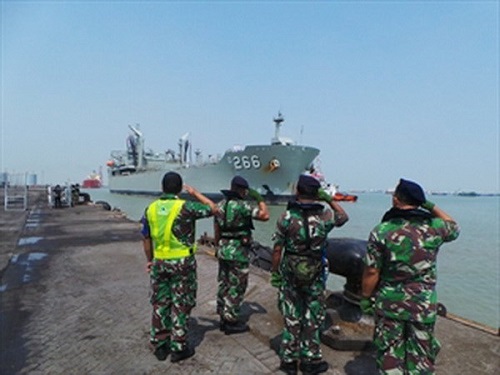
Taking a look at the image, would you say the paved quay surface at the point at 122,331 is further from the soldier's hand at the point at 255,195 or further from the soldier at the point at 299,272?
the soldier's hand at the point at 255,195

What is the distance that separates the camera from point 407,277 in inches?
97.3

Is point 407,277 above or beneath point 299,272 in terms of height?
above

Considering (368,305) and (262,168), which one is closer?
(368,305)

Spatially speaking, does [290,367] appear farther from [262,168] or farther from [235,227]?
[262,168]

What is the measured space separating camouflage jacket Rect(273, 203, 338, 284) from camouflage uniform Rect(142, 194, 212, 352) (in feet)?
2.89

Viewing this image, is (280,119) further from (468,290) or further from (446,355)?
(446,355)

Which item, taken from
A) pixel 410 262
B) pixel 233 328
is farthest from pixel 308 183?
pixel 233 328

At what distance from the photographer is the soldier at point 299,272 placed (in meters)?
3.11

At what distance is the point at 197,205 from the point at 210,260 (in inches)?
189

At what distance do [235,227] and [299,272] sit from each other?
1147 mm

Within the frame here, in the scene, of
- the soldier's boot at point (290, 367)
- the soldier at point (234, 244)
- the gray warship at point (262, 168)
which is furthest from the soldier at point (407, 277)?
the gray warship at point (262, 168)

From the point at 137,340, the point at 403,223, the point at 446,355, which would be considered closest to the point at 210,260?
the point at 137,340

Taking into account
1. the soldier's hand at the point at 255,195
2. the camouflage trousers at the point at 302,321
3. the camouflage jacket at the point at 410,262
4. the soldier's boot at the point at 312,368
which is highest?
the soldier's hand at the point at 255,195

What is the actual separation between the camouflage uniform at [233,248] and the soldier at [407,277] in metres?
1.72
